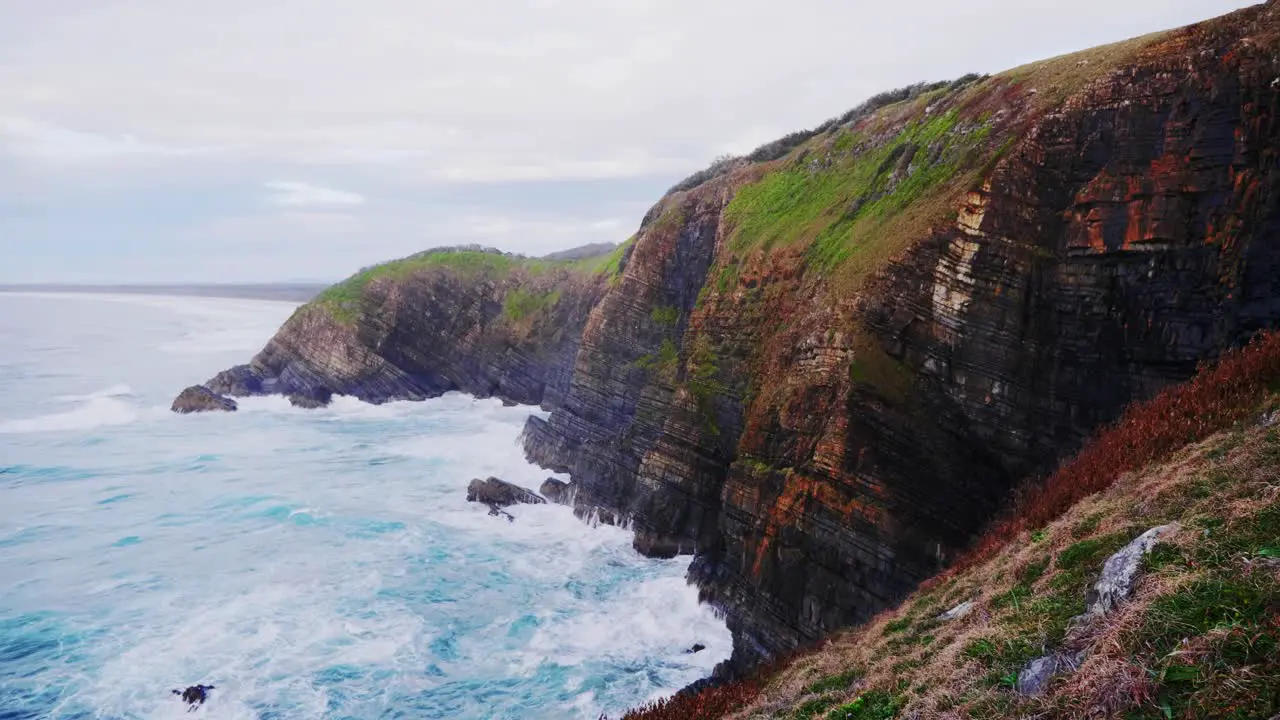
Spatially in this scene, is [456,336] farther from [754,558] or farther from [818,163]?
[754,558]

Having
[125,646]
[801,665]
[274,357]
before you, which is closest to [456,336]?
[274,357]

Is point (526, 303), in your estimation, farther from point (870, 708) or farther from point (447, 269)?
point (870, 708)

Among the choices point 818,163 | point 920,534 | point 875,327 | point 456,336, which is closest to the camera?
point 920,534

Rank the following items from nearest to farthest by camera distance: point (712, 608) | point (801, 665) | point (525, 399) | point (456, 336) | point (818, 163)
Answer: point (801, 665), point (712, 608), point (818, 163), point (525, 399), point (456, 336)

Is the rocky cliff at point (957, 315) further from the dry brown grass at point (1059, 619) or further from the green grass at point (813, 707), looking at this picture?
the green grass at point (813, 707)

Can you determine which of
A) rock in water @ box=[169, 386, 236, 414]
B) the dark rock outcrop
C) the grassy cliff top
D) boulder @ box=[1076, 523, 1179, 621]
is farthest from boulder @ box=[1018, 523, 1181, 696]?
rock in water @ box=[169, 386, 236, 414]

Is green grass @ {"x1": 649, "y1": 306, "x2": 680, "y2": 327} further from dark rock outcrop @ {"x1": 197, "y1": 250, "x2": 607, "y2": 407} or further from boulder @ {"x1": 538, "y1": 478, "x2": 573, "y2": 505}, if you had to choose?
dark rock outcrop @ {"x1": 197, "y1": 250, "x2": 607, "y2": 407}
